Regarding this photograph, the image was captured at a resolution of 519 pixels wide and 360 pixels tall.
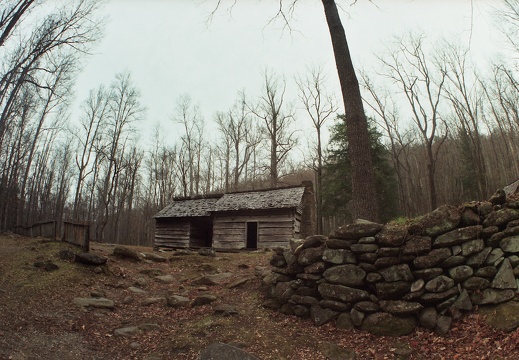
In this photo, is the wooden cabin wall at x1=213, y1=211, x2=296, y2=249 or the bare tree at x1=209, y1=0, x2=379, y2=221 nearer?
the bare tree at x1=209, y1=0, x2=379, y2=221

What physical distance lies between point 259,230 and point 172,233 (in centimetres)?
643

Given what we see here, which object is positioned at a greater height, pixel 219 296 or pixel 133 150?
pixel 133 150

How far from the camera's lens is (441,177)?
33688 millimetres

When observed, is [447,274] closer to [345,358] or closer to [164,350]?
[345,358]

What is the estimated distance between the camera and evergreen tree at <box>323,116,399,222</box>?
22594mm

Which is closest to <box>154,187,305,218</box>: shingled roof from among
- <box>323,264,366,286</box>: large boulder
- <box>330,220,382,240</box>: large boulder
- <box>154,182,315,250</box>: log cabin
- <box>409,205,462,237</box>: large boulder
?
<box>154,182,315,250</box>: log cabin

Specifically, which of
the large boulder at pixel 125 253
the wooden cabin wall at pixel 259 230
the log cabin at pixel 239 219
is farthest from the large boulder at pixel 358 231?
the wooden cabin wall at pixel 259 230

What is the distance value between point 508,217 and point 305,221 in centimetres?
1542

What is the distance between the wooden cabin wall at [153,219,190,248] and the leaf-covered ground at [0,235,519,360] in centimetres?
1125

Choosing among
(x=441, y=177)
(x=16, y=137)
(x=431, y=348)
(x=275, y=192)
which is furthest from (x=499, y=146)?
(x=16, y=137)

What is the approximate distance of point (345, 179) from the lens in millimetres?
23375

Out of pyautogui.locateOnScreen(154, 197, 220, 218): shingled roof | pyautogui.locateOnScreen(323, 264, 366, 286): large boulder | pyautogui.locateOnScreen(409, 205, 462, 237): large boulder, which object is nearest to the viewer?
pyautogui.locateOnScreen(409, 205, 462, 237): large boulder

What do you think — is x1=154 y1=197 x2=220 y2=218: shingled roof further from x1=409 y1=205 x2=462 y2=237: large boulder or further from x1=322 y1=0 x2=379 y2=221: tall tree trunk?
x1=409 y1=205 x2=462 y2=237: large boulder

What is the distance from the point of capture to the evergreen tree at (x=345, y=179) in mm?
22594
